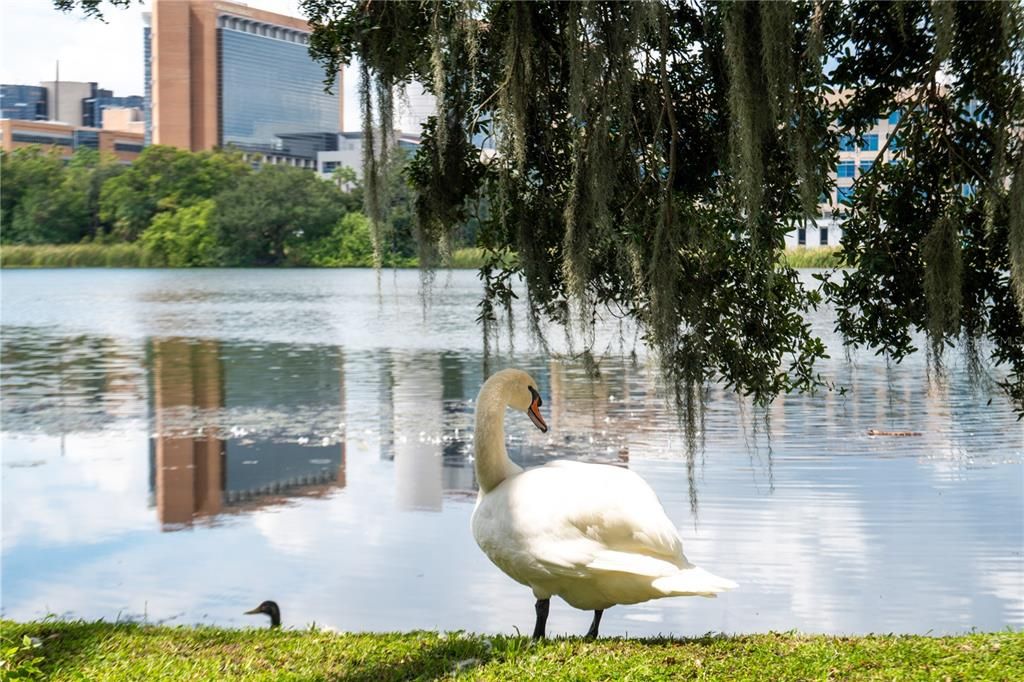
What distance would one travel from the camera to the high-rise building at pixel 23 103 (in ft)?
245

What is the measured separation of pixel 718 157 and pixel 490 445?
157cm

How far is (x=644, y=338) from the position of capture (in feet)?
17.4

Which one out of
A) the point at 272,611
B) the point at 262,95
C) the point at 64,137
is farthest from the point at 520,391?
the point at 64,137

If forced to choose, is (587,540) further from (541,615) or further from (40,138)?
(40,138)

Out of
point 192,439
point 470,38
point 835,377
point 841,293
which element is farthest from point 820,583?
point 835,377

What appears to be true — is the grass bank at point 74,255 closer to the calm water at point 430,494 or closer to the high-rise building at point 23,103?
the high-rise building at point 23,103

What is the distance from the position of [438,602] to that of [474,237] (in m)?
2.77

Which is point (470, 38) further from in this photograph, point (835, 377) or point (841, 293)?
point (835, 377)

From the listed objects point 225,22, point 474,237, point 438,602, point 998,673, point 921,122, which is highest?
point 225,22

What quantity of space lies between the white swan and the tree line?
4652cm

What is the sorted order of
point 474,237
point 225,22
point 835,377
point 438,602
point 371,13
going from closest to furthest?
point 371,13 < point 474,237 < point 438,602 < point 835,377 < point 225,22

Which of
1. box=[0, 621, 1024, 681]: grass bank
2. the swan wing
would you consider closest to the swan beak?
the swan wing

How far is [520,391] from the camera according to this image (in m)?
5.32

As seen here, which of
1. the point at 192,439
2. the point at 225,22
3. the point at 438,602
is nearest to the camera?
the point at 438,602
